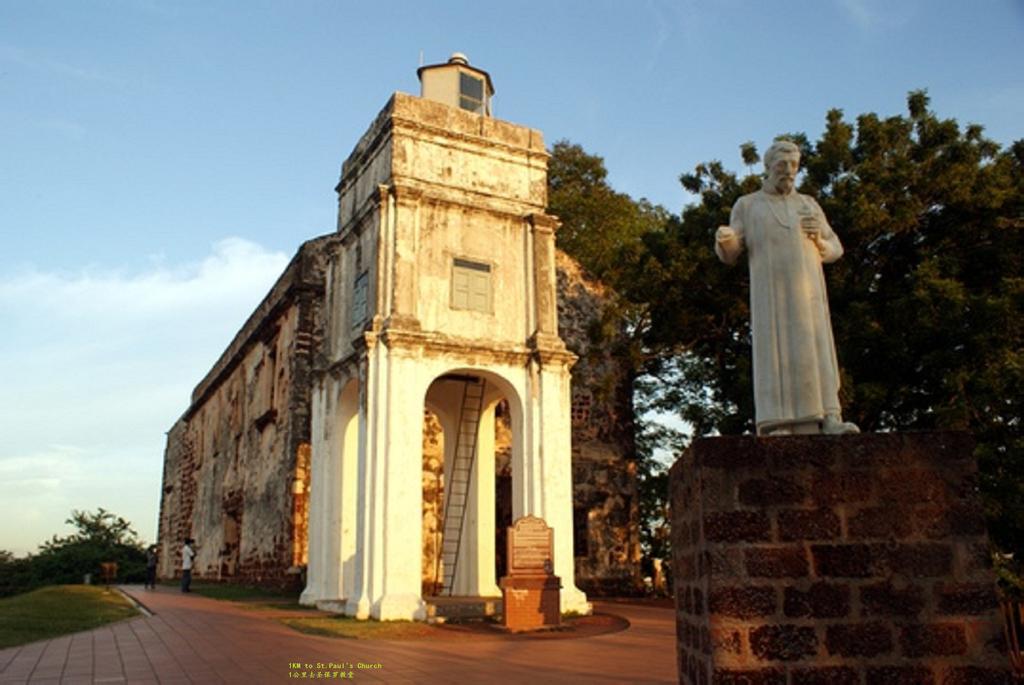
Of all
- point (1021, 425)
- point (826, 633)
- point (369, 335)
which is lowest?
point (826, 633)

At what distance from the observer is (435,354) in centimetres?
1242

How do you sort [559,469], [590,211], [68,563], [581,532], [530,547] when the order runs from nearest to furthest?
1. [530,547]
2. [559,469]
3. [581,532]
4. [590,211]
5. [68,563]

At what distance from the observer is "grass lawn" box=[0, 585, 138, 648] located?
9539 millimetres

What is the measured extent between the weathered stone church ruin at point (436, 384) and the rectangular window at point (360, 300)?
36 millimetres

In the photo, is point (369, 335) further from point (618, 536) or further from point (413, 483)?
point (618, 536)

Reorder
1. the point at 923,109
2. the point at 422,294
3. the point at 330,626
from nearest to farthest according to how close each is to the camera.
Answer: the point at 330,626 < the point at 422,294 < the point at 923,109

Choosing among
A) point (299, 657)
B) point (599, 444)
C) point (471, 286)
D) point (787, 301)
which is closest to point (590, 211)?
point (599, 444)

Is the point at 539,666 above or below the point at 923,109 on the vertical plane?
below

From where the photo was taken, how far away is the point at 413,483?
11781mm

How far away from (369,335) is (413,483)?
6.98 feet

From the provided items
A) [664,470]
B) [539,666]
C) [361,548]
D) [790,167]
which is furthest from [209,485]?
[790,167]

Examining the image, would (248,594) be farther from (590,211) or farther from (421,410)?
(590,211)

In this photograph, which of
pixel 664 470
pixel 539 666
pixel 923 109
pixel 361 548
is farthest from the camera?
pixel 664 470

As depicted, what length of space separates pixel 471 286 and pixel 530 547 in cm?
412
